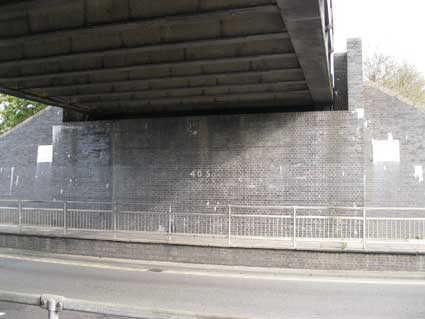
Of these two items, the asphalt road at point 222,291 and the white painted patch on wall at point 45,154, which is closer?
the asphalt road at point 222,291

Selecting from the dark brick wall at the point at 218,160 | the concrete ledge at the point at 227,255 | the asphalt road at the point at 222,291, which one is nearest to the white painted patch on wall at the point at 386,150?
the dark brick wall at the point at 218,160

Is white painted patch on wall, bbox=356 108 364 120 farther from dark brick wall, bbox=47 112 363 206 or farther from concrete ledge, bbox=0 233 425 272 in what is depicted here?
concrete ledge, bbox=0 233 425 272

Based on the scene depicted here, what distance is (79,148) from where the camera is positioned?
17.4 metres

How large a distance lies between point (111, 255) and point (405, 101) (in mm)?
10926

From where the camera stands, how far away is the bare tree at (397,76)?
86.6ft

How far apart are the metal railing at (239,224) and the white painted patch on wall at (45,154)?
3.85 meters

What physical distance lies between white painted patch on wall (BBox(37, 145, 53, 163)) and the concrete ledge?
5.30 metres

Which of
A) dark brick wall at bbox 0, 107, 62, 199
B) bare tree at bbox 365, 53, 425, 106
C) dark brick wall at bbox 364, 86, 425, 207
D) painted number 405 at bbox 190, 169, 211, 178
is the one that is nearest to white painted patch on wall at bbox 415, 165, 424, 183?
dark brick wall at bbox 364, 86, 425, 207

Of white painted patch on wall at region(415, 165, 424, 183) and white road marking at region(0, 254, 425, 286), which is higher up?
white painted patch on wall at region(415, 165, 424, 183)

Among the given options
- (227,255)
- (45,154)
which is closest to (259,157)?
(227,255)

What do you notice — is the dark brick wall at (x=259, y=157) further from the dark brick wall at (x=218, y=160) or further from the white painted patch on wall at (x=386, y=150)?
the white painted patch on wall at (x=386, y=150)

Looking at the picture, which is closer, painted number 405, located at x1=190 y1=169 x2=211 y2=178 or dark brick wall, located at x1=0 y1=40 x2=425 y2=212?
dark brick wall, located at x1=0 y1=40 x2=425 y2=212

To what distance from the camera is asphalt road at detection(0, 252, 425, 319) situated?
706 cm

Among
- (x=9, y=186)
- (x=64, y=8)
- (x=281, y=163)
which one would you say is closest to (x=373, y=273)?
(x=281, y=163)
